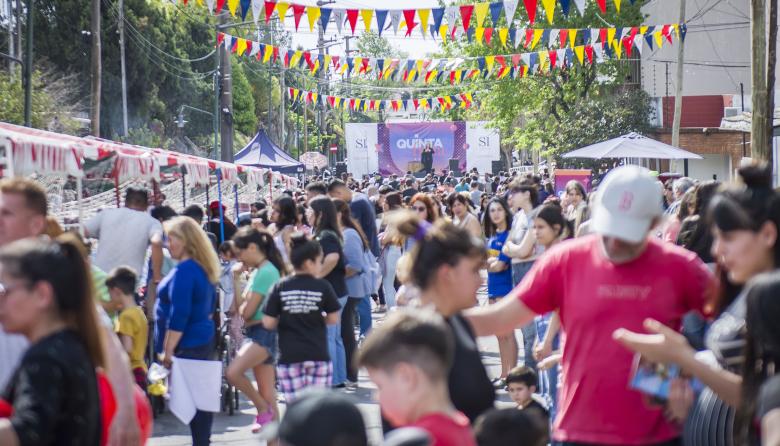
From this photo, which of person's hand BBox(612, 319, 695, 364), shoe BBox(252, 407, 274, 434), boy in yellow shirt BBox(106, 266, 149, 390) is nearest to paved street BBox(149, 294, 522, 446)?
shoe BBox(252, 407, 274, 434)

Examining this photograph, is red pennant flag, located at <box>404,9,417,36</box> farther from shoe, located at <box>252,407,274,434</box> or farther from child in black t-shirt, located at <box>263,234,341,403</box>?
child in black t-shirt, located at <box>263,234,341,403</box>

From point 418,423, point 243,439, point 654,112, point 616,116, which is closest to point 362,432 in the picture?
point 418,423

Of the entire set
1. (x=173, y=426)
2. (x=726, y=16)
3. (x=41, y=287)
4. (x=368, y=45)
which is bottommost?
(x=173, y=426)

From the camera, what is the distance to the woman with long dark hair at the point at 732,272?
12.1 feet

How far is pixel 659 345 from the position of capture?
3701 mm

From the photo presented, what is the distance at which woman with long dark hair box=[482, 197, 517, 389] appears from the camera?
1052cm

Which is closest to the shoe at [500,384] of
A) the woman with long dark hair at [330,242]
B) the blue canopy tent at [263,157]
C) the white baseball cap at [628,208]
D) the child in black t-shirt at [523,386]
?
the woman with long dark hair at [330,242]

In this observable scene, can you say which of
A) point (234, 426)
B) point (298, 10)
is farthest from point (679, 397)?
point (298, 10)

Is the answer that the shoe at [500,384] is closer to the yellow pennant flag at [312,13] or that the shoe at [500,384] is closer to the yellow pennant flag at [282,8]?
the yellow pennant flag at [282,8]

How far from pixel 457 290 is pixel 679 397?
880 millimetres

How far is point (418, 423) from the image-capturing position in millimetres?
3215

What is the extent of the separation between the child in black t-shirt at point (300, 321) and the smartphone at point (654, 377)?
A: 426 centimetres

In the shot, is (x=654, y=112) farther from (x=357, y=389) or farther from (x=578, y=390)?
(x=578, y=390)

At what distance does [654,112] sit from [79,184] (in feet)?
116
